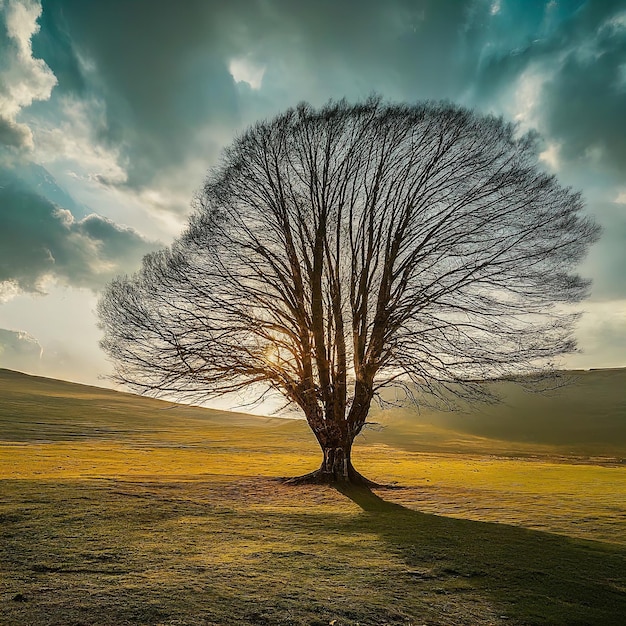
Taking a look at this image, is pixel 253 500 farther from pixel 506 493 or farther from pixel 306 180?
pixel 306 180

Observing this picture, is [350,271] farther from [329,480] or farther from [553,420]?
[553,420]

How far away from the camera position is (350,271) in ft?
63.8

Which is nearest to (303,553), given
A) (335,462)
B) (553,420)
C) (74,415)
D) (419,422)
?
(335,462)

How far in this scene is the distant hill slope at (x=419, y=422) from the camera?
216 feet

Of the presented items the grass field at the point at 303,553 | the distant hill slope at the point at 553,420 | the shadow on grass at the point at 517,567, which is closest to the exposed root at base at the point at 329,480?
the grass field at the point at 303,553

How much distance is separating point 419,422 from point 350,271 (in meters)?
91.3

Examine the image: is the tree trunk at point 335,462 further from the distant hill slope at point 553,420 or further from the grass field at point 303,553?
the distant hill slope at point 553,420

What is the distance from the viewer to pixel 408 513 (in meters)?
14.2

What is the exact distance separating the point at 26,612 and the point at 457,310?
15475 millimetres

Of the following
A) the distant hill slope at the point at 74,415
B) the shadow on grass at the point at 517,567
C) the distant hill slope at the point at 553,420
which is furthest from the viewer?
the distant hill slope at the point at 553,420

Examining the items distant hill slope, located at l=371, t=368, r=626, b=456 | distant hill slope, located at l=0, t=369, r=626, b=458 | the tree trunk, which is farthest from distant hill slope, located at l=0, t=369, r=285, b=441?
distant hill slope, located at l=371, t=368, r=626, b=456

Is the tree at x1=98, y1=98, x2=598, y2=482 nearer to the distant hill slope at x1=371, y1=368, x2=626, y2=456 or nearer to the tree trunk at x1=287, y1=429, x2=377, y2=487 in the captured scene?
the tree trunk at x1=287, y1=429, x2=377, y2=487

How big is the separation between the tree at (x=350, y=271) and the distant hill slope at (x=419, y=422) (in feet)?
137

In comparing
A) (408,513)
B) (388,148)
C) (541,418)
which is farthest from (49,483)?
(541,418)
